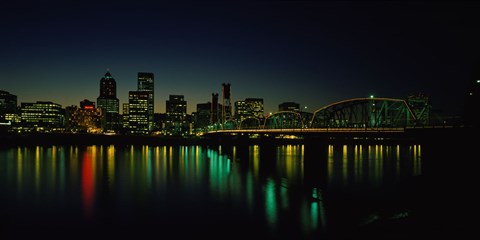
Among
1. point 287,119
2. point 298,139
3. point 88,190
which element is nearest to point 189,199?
point 88,190

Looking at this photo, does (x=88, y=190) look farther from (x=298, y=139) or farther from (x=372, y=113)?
(x=298, y=139)

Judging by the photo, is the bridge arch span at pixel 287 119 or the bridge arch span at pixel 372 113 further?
the bridge arch span at pixel 287 119

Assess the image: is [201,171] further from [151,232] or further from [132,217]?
[151,232]

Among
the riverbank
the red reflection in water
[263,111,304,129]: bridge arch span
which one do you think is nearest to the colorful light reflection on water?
the red reflection in water

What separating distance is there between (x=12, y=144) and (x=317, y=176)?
125 meters

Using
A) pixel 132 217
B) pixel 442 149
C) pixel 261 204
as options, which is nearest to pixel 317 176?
pixel 261 204

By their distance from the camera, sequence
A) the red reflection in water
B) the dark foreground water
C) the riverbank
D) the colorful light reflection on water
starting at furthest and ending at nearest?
1. the red reflection in water
2. the riverbank
3. the colorful light reflection on water
4. the dark foreground water

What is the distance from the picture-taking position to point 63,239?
23094 millimetres

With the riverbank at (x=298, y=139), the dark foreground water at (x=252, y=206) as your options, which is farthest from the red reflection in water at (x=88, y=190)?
the riverbank at (x=298, y=139)

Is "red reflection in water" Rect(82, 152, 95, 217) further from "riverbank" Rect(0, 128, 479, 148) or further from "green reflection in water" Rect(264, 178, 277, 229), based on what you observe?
"riverbank" Rect(0, 128, 479, 148)

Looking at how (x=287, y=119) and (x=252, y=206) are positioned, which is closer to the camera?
(x=252, y=206)

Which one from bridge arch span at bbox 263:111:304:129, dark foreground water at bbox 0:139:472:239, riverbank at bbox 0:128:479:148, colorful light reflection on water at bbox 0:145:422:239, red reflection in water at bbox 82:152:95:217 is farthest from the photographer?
bridge arch span at bbox 263:111:304:129

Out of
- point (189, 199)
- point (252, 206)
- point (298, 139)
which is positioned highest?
point (298, 139)

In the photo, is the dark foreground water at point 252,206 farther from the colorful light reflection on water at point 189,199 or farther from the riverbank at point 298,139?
the riverbank at point 298,139
